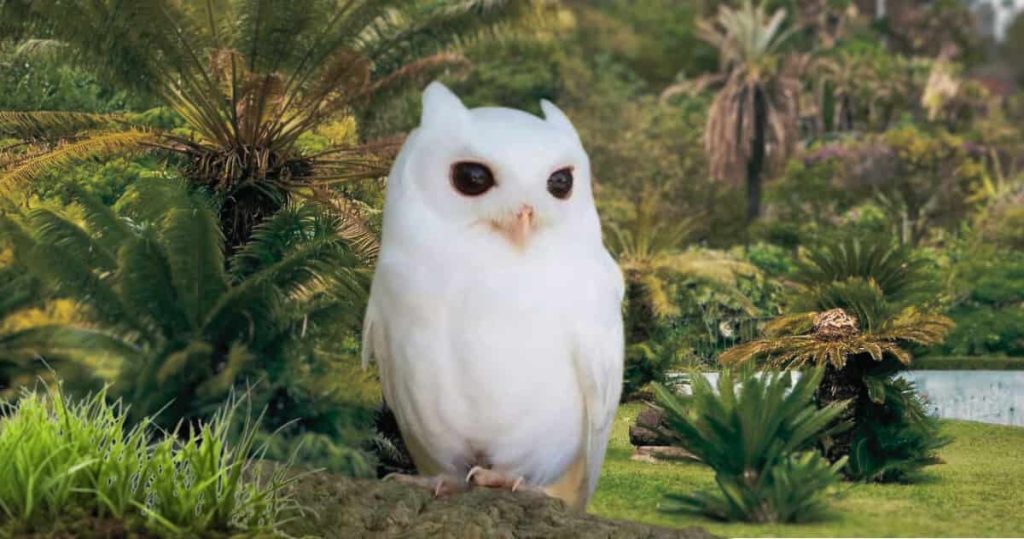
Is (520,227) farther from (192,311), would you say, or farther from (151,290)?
(151,290)

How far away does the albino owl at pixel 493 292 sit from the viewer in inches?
227

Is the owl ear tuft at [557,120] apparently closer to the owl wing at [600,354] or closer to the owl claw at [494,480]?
the owl wing at [600,354]

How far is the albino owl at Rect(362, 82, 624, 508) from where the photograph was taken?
5.78 metres

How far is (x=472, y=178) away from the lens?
18.9ft

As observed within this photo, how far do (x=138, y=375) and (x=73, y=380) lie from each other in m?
0.45

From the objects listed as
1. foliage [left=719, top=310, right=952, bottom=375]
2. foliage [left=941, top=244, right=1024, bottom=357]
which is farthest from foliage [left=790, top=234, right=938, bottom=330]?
foliage [left=941, top=244, right=1024, bottom=357]

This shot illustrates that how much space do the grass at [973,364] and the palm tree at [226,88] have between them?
3484mm

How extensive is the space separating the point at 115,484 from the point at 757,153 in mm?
21285

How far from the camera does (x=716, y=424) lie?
6.97 metres

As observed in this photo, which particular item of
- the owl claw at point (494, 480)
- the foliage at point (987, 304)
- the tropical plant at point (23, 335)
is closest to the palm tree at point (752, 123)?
the foliage at point (987, 304)

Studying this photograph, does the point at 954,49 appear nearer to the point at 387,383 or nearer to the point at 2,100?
the point at 2,100

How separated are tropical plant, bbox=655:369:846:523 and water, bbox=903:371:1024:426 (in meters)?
2.46

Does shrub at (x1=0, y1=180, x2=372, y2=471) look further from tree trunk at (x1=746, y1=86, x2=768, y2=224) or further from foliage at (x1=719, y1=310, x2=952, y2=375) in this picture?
tree trunk at (x1=746, y1=86, x2=768, y2=224)

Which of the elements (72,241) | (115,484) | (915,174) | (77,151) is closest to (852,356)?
(72,241)
